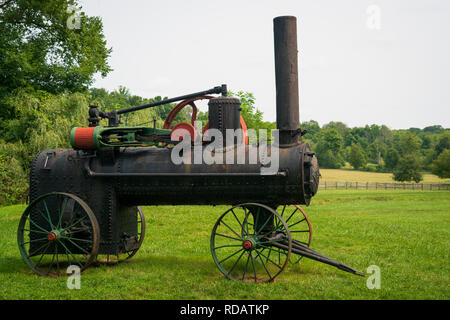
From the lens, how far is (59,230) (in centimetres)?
879

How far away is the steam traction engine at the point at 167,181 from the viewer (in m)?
8.33

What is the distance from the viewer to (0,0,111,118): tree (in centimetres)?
2703

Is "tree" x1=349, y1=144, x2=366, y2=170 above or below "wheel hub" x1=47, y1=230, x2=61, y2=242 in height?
above

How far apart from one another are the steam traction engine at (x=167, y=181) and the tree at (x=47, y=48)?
→ 20.1 meters

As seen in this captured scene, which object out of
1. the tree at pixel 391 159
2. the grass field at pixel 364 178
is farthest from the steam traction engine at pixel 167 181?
the tree at pixel 391 159

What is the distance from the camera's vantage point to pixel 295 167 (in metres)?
8.17

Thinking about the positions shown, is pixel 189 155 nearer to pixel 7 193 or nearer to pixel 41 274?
pixel 41 274

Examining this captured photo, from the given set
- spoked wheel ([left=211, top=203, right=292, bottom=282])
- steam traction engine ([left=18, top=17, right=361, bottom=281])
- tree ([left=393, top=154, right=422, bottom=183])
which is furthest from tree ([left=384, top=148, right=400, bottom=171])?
steam traction engine ([left=18, top=17, right=361, bottom=281])

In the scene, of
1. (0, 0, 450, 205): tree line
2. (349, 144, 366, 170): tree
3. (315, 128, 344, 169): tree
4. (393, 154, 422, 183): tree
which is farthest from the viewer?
(315, 128, 344, 169): tree

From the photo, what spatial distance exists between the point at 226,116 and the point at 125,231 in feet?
10.1

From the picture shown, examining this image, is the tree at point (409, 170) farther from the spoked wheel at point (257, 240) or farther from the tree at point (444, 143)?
the spoked wheel at point (257, 240)

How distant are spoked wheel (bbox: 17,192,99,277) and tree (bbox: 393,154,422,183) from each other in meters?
53.0

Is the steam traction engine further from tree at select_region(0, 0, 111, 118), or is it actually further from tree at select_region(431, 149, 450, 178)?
tree at select_region(431, 149, 450, 178)

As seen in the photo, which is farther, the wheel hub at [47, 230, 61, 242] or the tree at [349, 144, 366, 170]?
the tree at [349, 144, 366, 170]
